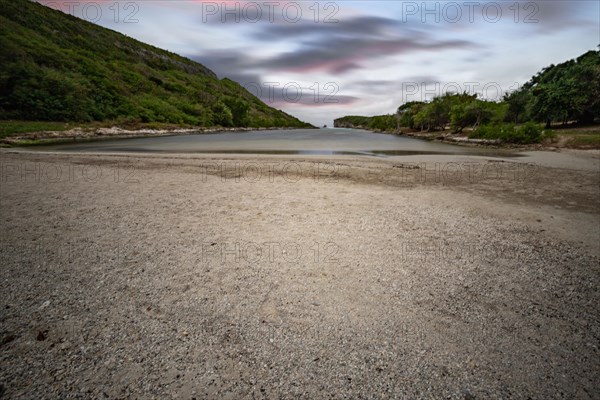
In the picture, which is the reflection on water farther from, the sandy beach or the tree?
the tree

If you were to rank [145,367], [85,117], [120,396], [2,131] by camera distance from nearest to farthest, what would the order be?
[120,396]
[145,367]
[2,131]
[85,117]

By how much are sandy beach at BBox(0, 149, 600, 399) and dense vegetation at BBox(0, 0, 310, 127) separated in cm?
5351

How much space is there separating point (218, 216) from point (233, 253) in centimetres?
219

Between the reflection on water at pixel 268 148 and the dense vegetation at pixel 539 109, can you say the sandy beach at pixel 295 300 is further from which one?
the dense vegetation at pixel 539 109

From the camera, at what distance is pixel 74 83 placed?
53812mm

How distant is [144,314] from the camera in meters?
3.42

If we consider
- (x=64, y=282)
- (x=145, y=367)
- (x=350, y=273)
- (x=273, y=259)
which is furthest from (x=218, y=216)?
(x=145, y=367)

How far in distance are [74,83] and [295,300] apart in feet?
242

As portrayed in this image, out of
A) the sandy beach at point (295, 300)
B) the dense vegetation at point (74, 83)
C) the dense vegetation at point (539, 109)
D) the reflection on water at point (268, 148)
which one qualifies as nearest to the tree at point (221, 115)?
the dense vegetation at point (74, 83)

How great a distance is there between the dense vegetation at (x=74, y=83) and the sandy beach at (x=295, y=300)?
5351 cm

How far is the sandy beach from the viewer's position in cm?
262

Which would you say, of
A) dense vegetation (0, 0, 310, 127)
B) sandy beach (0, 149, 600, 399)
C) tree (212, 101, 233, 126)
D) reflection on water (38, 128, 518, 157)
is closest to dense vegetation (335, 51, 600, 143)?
reflection on water (38, 128, 518, 157)

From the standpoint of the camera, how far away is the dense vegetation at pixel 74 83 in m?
42.8

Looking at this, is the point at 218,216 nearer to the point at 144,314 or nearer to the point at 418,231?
the point at 144,314
